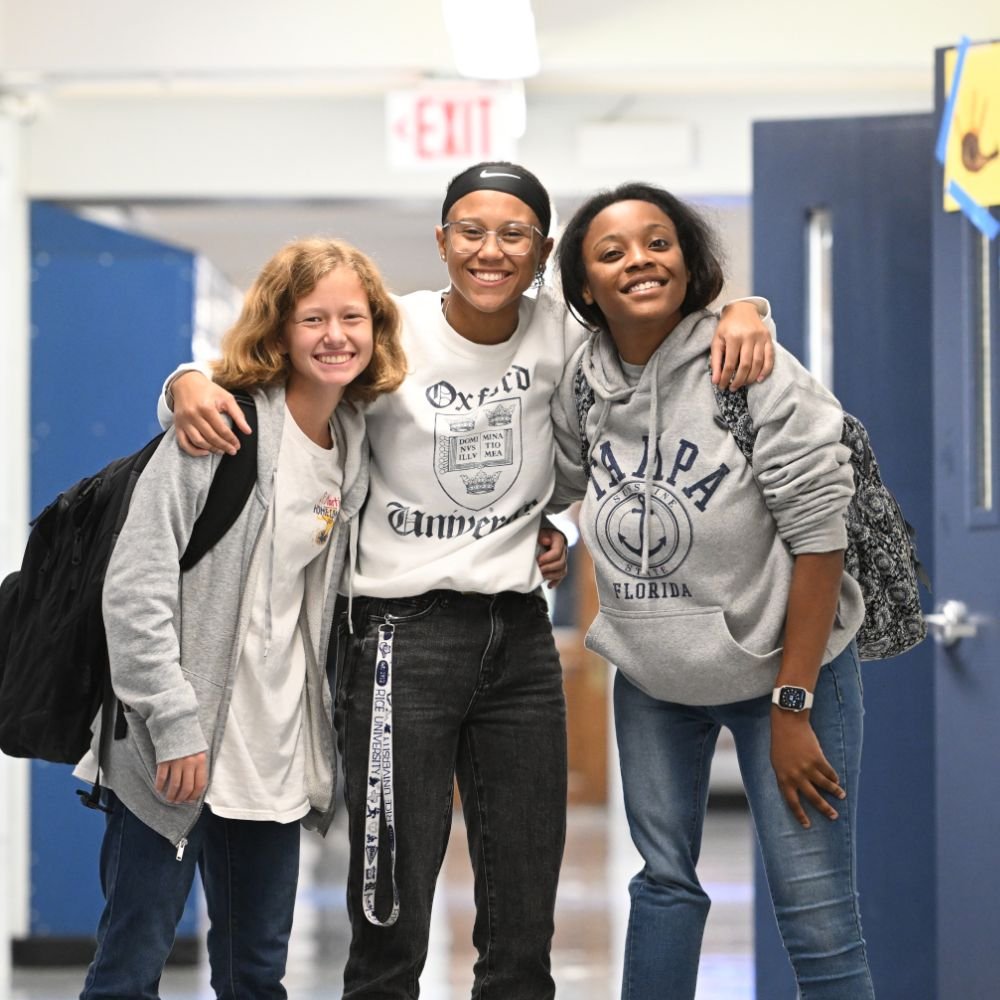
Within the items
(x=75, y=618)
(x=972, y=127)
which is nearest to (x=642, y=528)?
(x=75, y=618)

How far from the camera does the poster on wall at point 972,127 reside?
2969mm

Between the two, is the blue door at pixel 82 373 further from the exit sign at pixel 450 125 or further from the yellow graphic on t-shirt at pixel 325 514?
the yellow graphic on t-shirt at pixel 325 514

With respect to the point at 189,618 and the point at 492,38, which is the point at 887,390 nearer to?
the point at 492,38

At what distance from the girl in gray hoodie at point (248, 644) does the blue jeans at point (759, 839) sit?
49 cm

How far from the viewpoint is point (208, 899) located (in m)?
2.35

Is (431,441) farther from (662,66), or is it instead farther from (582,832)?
(582,832)

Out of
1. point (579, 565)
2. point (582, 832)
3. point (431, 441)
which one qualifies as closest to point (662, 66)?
point (431, 441)

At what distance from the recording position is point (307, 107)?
491 centimetres

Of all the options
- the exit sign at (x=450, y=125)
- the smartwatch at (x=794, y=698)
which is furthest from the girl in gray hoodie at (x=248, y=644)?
the exit sign at (x=450, y=125)

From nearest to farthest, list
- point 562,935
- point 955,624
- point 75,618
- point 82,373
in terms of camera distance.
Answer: point 75,618, point 955,624, point 562,935, point 82,373

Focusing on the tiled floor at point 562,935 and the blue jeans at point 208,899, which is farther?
the tiled floor at point 562,935

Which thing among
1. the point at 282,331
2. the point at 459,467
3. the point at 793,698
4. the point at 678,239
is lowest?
the point at 793,698

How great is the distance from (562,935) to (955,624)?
7.43 ft

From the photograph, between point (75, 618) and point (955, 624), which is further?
point (955, 624)
